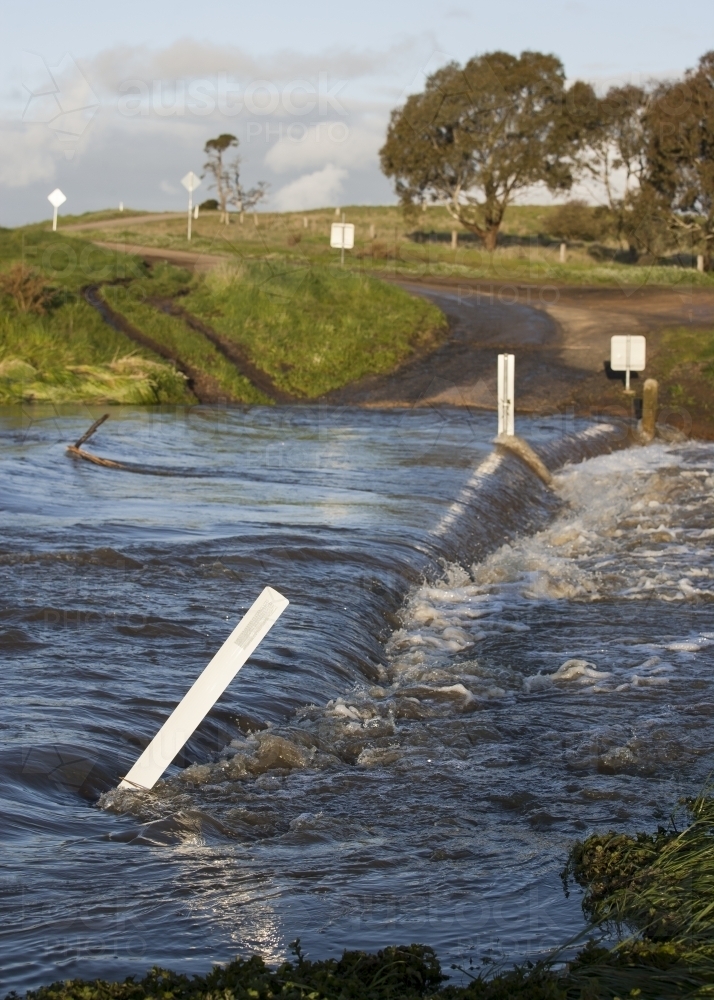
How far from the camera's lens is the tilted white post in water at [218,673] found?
15.4ft

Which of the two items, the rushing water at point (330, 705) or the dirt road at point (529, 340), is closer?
the rushing water at point (330, 705)

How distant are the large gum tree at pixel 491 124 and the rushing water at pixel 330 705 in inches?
1540

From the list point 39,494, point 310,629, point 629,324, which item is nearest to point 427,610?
point 310,629

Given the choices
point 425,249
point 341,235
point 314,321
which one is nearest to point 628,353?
point 314,321

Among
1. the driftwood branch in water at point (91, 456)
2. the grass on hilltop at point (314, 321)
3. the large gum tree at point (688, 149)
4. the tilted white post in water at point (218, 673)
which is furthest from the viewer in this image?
the large gum tree at point (688, 149)

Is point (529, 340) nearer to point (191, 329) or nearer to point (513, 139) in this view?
point (191, 329)

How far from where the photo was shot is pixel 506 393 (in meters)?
17.6

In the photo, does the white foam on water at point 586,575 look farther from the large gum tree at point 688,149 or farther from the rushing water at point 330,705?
the large gum tree at point 688,149

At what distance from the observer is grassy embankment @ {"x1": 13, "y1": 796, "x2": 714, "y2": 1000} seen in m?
3.41

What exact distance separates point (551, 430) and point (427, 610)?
11.0 m

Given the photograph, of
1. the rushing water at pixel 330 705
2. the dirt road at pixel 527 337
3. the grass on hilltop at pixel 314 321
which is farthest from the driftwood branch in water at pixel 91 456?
the grass on hilltop at pixel 314 321

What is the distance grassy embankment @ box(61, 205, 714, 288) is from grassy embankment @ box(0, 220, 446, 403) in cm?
608

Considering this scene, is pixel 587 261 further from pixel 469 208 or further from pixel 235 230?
pixel 235 230

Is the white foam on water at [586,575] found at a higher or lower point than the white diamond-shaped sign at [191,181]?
lower
